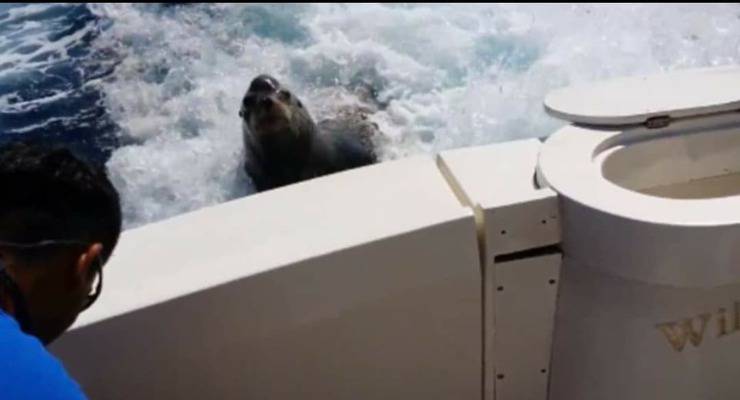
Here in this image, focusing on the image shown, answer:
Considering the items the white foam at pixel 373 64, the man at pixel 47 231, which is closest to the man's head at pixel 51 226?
the man at pixel 47 231

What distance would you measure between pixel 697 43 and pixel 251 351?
13.3 feet

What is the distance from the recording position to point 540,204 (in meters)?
1.63

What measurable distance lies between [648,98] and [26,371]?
1430 millimetres

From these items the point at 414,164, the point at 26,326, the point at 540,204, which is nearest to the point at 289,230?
the point at 414,164

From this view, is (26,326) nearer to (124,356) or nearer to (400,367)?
(124,356)

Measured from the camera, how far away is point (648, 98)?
1935 mm

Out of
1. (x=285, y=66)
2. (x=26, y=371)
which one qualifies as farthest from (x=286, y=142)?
(x=26, y=371)

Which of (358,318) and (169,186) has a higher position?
(358,318)

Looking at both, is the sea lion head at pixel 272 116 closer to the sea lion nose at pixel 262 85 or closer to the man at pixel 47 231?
the sea lion nose at pixel 262 85

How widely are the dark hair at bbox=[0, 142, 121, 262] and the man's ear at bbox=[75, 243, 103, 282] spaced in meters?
0.01

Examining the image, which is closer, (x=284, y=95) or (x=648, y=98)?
(x=648, y=98)

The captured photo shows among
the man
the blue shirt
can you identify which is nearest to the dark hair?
the man

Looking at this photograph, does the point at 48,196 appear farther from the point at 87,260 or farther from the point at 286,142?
the point at 286,142

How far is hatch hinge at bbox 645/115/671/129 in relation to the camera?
187 cm
